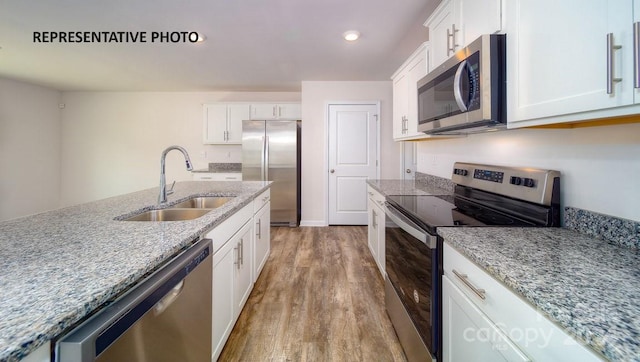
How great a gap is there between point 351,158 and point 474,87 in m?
3.10

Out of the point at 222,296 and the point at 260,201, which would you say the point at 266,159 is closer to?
the point at 260,201

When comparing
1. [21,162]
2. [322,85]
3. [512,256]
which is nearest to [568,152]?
[512,256]

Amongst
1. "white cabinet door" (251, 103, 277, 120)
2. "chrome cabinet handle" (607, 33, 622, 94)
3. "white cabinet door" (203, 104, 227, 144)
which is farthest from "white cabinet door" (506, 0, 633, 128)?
"white cabinet door" (203, 104, 227, 144)

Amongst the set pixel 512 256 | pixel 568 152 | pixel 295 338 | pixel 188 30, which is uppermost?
pixel 188 30

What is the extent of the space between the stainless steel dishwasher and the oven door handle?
3.06ft

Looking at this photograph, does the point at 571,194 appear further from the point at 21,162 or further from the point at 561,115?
the point at 21,162

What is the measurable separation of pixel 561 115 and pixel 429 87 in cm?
99

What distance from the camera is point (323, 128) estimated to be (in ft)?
14.3

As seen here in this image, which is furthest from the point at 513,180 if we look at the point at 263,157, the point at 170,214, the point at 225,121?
the point at 225,121

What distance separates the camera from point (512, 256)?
0.80 m

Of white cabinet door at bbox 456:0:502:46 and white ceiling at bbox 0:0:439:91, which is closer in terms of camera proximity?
white cabinet door at bbox 456:0:502:46

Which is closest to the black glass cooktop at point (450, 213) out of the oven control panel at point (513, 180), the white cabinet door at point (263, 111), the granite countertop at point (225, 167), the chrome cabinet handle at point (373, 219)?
the oven control panel at point (513, 180)

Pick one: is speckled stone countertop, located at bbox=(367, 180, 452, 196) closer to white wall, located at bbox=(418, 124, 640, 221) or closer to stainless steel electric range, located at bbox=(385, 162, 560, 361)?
stainless steel electric range, located at bbox=(385, 162, 560, 361)

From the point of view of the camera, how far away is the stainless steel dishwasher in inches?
22.3
